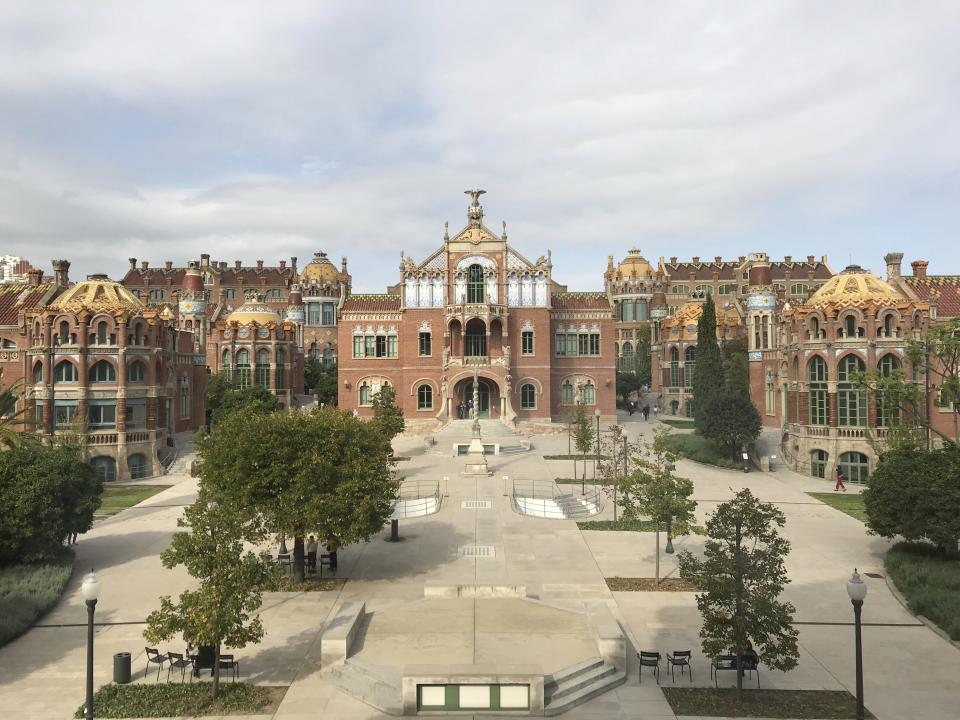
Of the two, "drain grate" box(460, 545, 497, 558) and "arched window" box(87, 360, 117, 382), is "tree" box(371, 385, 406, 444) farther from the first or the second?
"drain grate" box(460, 545, 497, 558)

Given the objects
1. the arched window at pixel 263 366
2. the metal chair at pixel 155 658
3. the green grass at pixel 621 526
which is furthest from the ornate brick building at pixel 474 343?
the metal chair at pixel 155 658

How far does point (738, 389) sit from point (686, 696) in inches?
1444

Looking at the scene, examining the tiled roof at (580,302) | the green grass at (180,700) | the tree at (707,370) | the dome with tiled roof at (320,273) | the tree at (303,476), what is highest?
the dome with tiled roof at (320,273)

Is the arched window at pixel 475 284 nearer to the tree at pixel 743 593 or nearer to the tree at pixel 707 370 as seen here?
the tree at pixel 707 370

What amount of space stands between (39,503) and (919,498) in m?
28.4

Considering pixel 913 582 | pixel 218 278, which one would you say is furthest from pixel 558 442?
pixel 218 278

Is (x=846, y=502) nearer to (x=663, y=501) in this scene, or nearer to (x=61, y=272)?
(x=663, y=501)

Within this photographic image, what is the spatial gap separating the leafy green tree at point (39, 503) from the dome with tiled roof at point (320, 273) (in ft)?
253

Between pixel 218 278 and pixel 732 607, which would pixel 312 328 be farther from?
pixel 732 607

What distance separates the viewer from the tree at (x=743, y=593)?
1447cm

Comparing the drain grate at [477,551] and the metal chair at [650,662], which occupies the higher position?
the drain grate at [477,551]

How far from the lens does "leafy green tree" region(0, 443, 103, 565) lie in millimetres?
22562

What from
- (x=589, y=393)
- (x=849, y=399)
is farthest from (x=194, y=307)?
(x=849, y=399)

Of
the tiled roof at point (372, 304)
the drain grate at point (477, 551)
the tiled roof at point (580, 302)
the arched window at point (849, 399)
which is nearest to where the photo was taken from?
the drain grate at point (477, 551)
